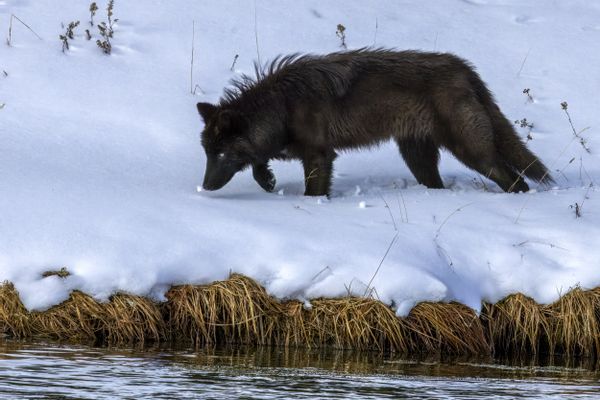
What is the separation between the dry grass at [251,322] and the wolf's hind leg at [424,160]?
2.98 m

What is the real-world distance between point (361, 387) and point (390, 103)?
4556 mm

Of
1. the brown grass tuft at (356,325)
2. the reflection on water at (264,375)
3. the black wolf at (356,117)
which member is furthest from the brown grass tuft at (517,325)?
the black wolf at (356,117)

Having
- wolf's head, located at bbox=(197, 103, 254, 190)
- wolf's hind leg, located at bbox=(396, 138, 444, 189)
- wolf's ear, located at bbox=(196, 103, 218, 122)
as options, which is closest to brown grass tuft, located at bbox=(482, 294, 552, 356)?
wolf's hind leg, located at bbox=(396, 138, 444, 189)

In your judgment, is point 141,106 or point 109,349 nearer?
point 109,349

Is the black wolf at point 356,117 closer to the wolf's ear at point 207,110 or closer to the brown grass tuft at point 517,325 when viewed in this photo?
the wolf's ear at point 207,110

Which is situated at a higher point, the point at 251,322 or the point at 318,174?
the point at 318,174

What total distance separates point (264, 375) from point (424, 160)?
15.2 ft

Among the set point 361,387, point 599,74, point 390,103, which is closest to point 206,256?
point 361,387

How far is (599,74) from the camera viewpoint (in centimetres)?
1384

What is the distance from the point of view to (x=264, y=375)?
6430mm

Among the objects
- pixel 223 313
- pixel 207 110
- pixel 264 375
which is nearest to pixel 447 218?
pixel 223 313

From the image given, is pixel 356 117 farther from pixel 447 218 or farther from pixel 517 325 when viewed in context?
pixel 517 325

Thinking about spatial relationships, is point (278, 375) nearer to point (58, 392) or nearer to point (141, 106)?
point (58, 392)

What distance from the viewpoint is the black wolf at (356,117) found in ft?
33.2
